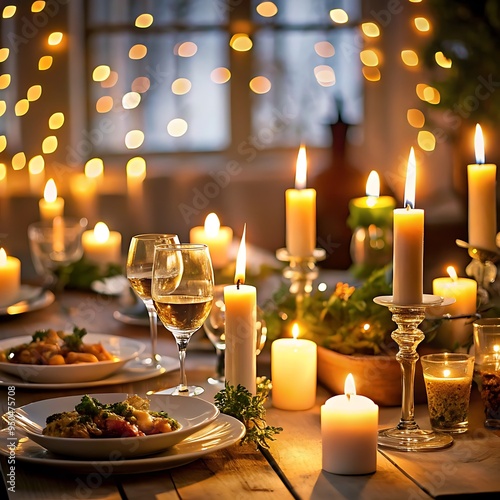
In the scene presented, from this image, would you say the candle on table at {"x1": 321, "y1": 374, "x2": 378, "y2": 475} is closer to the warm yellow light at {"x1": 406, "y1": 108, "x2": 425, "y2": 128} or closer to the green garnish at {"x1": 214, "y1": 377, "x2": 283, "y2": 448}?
the green garnish at {"x1": 214, "y1": 377, "x2": 283, "y2": 448}

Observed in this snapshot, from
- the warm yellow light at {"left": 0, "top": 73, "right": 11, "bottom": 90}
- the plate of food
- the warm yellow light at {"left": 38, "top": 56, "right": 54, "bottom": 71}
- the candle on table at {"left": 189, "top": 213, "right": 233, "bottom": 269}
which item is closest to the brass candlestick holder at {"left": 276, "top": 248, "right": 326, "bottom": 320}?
the candle on table at {"left": 189, "top": 213, "right": 233, "bottom": 269}

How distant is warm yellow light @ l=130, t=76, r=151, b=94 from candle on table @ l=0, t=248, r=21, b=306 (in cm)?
266

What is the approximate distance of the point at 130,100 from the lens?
14.6 feet

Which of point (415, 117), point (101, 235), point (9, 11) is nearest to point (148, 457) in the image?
point (101, 235)

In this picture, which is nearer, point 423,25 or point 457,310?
point 457,310

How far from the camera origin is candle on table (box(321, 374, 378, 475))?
99cm

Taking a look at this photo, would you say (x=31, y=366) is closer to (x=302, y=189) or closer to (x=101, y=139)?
(x=302, y=189)

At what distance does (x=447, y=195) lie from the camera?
13.4 ft

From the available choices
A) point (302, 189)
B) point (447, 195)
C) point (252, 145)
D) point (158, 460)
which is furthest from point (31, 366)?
point (252, 145)

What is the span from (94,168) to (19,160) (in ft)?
1.42

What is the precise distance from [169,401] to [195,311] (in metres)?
0.12

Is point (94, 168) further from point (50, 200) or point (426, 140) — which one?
point (50, 200)

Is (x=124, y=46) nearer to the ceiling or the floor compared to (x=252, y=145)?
nearer to the ceiling

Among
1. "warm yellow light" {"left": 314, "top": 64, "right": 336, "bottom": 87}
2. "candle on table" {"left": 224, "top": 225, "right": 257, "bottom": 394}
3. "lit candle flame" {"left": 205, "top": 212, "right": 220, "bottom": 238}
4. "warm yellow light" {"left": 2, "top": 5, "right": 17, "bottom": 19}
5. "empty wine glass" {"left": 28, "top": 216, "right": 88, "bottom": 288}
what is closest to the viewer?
"candle on table" {"left": 224, "top": 225, "right": 257, "bottom": 394}
